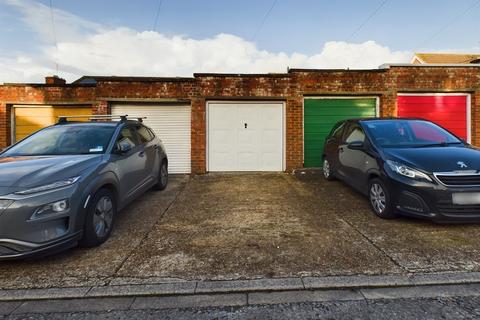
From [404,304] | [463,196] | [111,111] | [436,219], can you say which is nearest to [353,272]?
[404,304]

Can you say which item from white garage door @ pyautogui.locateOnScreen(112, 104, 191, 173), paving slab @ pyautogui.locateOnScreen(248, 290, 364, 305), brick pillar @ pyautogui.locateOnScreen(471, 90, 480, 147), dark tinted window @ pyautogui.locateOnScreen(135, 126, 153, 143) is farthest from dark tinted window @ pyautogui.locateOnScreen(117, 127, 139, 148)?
brick pillar @ pyautogui.locateOnScreen(471, 90, 480, 147)

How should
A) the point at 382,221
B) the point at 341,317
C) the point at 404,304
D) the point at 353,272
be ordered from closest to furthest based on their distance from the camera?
the point at 341,317 < the point at 404,304 < the point at 353,272 < the point at 382,221

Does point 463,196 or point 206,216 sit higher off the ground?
point 463,196

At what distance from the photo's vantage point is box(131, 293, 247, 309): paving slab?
2.54 m

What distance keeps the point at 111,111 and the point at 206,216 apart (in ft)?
18.4

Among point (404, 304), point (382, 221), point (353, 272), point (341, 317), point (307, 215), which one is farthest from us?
point (307, 215)

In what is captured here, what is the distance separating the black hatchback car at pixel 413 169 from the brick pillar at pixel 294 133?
9.17ft

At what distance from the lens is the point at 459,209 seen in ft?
12.4

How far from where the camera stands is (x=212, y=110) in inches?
347

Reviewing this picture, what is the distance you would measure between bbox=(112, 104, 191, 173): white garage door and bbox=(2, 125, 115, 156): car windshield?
4.01m

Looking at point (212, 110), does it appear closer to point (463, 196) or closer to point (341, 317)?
point (463, 196)

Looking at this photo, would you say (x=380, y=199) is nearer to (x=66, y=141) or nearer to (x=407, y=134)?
(x=407, y=134)

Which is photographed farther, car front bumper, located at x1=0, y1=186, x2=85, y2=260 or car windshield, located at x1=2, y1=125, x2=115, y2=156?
car windshield, located at x1=2, y1=125, x2=115, y2=156

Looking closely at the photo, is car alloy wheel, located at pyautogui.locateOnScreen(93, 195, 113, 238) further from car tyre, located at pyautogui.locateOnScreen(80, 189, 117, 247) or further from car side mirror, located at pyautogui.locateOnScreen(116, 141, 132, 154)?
car side mirror, located at pyautogui.locateOnScreen(116, 141, 132, 154)
